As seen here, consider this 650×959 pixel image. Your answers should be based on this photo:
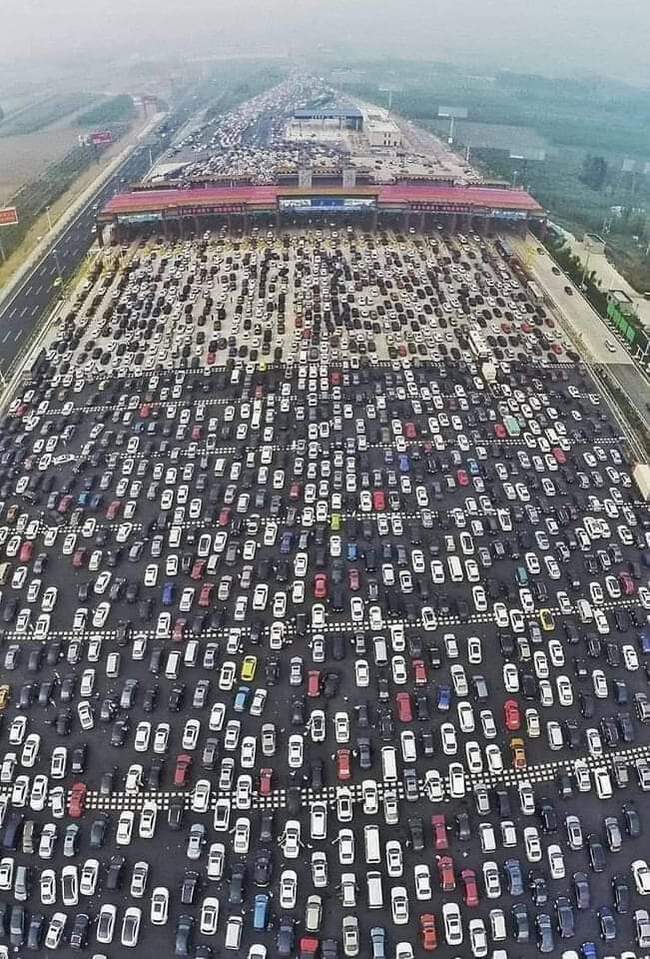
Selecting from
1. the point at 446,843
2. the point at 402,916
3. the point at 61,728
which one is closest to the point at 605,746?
the point at 446,843

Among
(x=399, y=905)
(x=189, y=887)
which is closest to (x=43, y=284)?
(x=189, y=887)

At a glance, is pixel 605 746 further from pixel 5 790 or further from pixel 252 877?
pixel 5 790

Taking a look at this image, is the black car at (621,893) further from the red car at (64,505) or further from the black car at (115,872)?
the red car at (64,505)

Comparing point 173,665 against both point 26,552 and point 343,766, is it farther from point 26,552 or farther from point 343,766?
point 26,552

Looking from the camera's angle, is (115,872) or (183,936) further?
(115,872)

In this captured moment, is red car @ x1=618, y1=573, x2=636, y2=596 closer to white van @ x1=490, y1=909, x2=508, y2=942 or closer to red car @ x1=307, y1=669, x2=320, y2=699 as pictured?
red car @ x1=307, y1=669, x2=320, y2=699

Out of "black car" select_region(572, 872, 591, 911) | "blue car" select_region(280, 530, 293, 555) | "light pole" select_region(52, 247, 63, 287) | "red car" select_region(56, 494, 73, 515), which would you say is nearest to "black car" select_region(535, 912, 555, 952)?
"black car" select_region(572, 872, 591, 911)
